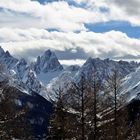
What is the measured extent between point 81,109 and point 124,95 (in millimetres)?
6659

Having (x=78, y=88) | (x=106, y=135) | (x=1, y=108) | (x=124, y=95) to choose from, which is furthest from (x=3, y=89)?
(x=124, y=95)

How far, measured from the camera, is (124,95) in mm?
51719

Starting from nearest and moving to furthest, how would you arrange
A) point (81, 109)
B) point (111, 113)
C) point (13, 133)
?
point (13, 133) → point (81, 109) → point (111, 113)

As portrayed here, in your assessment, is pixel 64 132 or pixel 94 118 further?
pixel 64 132

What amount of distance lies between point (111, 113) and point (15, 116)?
13894 millimetres

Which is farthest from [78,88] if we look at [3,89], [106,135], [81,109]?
[3,89]

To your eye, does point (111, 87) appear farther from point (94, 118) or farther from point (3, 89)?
point (3, 89)

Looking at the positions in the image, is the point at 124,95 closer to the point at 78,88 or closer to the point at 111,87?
the point at 111,87

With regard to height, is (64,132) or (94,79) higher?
(94,79)

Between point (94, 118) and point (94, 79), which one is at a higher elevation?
point (94, 79)

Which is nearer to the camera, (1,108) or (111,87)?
(1,108)

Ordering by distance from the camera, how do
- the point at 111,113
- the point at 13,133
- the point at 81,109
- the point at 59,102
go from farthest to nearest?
the point at 59,102 → the point at 111,113 → the point at 81,109 → the point at 13,133

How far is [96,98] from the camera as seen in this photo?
48000mm

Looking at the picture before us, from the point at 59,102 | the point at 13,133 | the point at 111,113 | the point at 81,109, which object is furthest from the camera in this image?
the point at 59,102
